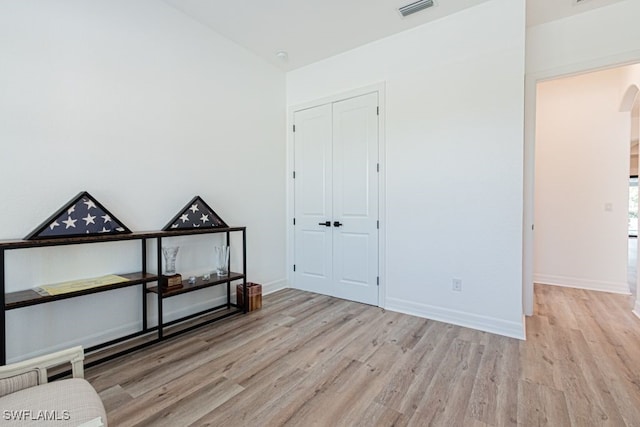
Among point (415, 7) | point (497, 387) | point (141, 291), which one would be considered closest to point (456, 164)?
point (415, 7)

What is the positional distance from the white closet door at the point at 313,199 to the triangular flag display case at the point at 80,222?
7.27ft

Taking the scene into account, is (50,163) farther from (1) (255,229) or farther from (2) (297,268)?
(2) (297,268)

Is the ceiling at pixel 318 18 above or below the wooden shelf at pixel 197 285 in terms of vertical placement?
above

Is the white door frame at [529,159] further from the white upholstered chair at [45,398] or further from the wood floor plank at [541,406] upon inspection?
the white upholstered chair at [45,398]

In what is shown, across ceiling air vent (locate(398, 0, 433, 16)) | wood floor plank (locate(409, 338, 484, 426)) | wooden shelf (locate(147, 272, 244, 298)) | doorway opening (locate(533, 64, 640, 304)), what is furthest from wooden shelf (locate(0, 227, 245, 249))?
doorway opening (locate(533, 64, 640, 304))

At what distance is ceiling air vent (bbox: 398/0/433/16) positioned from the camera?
284 cm

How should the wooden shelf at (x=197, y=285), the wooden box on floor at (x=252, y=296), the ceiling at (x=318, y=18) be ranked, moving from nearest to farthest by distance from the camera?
the wooden shelf at (x=197, y=285) < the ceiling at (x=318, y=18) < the wooden box on floor at (x=252, y=296)

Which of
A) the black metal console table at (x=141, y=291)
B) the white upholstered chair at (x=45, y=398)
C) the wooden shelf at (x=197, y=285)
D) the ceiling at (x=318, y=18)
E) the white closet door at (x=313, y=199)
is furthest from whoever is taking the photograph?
the white closet door at (x=313, y=199)

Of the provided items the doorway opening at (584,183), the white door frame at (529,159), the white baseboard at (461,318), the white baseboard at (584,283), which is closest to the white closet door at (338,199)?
the white baseboard at (461,318)

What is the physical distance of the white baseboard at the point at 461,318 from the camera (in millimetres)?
2748

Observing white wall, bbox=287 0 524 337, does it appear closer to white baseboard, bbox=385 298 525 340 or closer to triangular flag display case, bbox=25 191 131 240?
white baseboard, bbox=385 298 525 340

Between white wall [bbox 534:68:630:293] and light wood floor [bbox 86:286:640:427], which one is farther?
white wall [bbox 534:68:630:293]

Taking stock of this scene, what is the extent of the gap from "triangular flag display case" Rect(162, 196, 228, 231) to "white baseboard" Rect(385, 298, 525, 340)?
2.12 m

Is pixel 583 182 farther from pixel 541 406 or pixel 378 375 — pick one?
pixel 378 375
